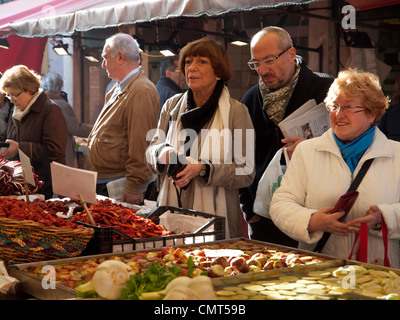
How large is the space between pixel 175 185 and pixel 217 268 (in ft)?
5.08

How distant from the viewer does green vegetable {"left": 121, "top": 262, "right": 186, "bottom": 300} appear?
171cm

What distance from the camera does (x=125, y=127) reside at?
4.43 m

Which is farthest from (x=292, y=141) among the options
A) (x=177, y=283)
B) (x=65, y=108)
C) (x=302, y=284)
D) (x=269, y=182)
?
(x=65, y=108)

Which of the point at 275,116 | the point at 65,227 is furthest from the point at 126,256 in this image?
the point at 275,116

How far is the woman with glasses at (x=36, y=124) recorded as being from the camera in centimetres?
522

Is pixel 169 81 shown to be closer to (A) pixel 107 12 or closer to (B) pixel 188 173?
(A) pixel 107 12

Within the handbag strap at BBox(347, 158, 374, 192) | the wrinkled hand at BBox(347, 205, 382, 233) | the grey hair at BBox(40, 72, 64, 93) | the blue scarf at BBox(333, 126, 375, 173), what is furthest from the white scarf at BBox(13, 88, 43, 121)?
the wrinkled hand at BBox(347, 205, 382, 233)

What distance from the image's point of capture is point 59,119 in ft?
17.5

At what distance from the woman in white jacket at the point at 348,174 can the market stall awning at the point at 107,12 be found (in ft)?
3.35

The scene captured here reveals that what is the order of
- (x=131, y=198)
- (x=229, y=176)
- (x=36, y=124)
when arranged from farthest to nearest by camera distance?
(x=36, y=124) < (x=131, y=198) < (x=229, y=176)

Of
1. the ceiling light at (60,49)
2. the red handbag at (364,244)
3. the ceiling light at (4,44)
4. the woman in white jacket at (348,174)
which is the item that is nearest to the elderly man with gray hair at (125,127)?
the woman in white jacket at (348,174)

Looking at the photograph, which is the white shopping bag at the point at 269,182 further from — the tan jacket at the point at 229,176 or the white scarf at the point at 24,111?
the white scarf at the point at 24,111

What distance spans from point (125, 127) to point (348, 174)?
2.07m
